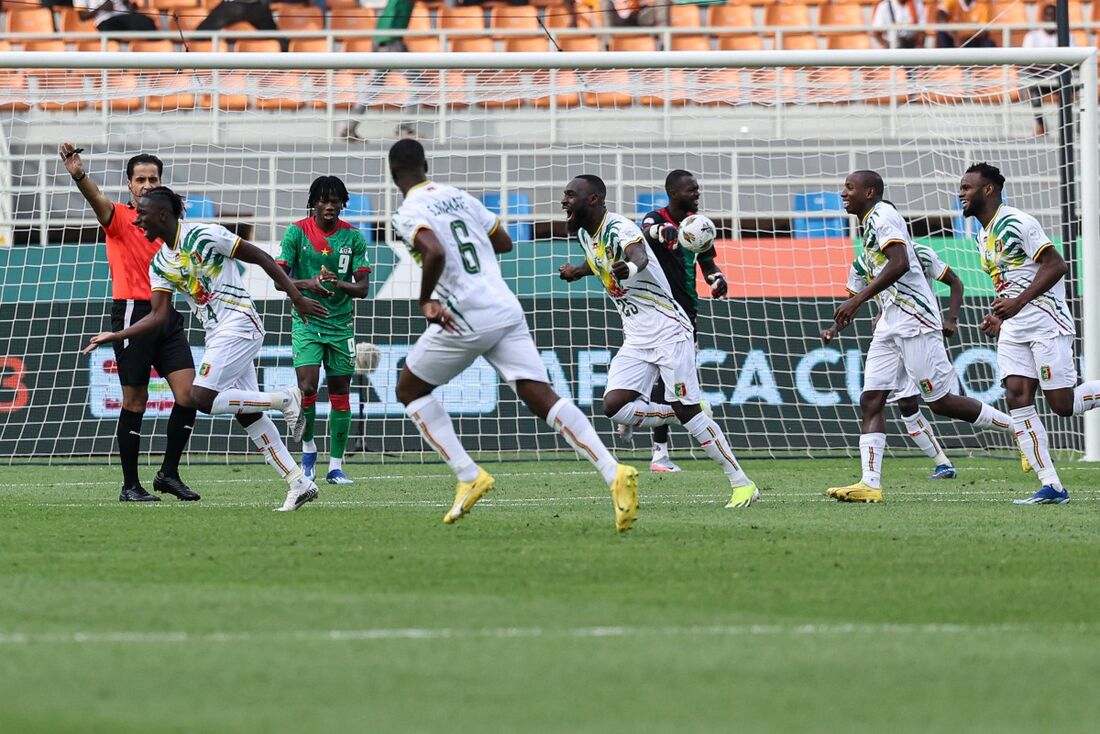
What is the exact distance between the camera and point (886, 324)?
34.6ft

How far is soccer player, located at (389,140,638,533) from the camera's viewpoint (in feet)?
25.8

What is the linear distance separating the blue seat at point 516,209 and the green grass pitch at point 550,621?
28.4 feet

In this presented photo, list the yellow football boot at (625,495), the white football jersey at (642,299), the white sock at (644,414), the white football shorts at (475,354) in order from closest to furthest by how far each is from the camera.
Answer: the yellow football boot at (625,495)
the white football shorts at (475,354)
the white football jersey at (642,299)
the white sock at (644,414)

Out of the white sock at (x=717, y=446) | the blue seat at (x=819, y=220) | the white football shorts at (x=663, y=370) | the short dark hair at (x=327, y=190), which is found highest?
the blue seat at (x=819, y=220)

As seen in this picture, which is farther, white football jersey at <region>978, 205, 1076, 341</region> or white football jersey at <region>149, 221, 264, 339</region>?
white football jersey at <region>978, 205, 1076, 341</region>

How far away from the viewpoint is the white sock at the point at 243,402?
9.74m

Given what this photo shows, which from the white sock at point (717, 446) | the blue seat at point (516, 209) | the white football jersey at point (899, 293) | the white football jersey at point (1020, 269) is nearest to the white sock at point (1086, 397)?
the white football jersey at point (1020, 269)

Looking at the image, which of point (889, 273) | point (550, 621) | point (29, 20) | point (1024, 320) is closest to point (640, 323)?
Result: point (889, 273)

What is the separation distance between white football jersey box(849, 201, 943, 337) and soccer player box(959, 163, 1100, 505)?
45 cm

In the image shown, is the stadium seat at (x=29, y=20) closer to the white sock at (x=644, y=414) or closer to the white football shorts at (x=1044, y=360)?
the white sock at (x=644, y=414)

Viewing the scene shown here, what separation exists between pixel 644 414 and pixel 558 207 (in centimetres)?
826

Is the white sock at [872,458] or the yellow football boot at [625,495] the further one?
the white sock at [872,458]

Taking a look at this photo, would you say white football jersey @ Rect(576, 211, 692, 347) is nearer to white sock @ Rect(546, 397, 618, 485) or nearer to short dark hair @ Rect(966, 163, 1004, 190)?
white sock @ Rect(546, 397, 618, 485)

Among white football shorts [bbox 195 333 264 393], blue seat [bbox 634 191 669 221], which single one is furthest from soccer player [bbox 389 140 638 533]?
blue seat [bbox 634 191 669 221]
